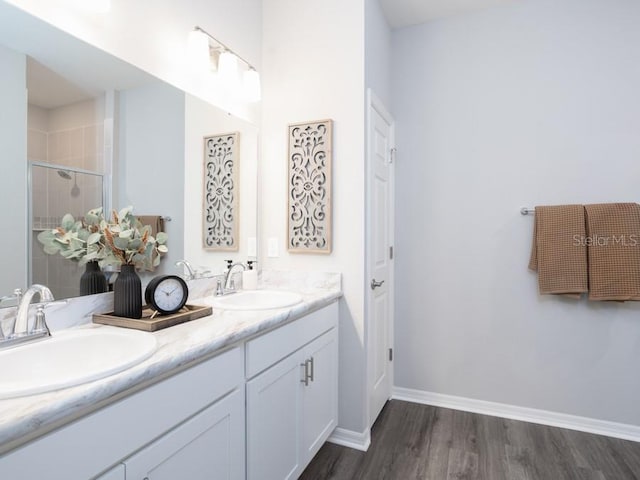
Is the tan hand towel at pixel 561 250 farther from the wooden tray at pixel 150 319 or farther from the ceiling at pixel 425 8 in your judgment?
the wooden tray at pixel 150 319

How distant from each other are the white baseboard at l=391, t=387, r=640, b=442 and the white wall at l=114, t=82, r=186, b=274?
191cm

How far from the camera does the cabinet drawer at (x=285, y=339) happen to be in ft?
4.42

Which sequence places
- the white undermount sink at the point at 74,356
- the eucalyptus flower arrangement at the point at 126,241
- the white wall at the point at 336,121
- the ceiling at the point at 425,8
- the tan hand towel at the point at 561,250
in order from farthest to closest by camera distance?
1. the ceiling at the point at 425,8
2. the tan hand towel at the point at 561,250
3. the white wall at the point at 336,121
4. the eucalyptus flower arrangement at the point at 126,241
5. the white undermount sink at the point at 74,356

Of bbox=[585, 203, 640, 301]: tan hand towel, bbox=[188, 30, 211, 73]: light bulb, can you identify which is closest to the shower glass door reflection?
bbox=[188, 30, 211, 73]: light bulb

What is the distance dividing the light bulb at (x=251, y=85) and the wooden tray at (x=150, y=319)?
1.28 meters

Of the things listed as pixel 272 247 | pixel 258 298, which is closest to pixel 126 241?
pixel 258 298

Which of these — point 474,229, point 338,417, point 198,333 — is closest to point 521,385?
point 474,229

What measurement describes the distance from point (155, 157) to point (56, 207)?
47cm

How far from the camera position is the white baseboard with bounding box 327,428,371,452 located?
205cm

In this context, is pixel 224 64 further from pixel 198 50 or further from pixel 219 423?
pixel 219 423

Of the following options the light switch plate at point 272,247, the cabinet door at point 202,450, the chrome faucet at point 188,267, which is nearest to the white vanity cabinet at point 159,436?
the cabinet door at point 202,450

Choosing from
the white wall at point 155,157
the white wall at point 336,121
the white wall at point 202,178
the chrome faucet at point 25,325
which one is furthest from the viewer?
the white wall at point 336,121

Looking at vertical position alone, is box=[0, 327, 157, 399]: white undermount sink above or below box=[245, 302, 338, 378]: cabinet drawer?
above

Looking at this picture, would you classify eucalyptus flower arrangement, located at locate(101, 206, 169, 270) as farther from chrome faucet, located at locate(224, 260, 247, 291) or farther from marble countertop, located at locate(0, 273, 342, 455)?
chrome faucet, located at locate(224, 260, 247, 291)
